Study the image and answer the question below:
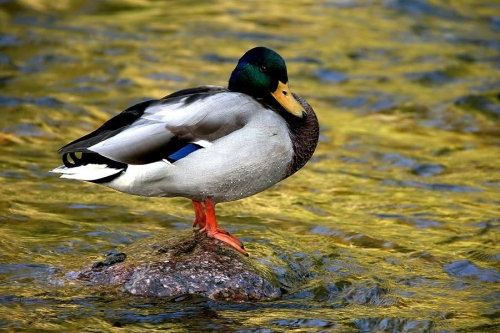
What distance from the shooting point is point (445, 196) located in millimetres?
8836

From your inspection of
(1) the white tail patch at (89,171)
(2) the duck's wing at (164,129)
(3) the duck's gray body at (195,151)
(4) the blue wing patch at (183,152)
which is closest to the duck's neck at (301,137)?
(3) the duck's gray body at (195,151)

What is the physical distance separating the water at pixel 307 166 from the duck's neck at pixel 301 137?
0.75 metres

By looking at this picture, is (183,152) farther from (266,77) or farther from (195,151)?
(266,77)

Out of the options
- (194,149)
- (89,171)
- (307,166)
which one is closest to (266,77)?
(194,149)

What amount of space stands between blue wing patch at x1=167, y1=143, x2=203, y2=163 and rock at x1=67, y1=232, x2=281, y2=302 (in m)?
0.66

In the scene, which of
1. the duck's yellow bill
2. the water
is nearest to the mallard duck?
the duck's yellow bill

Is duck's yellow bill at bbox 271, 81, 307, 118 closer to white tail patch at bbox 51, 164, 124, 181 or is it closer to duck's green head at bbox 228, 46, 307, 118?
duck's green head at bbox 228, 46, 307, 118

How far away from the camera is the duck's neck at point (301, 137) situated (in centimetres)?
636

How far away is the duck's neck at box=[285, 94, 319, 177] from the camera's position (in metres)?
6.36

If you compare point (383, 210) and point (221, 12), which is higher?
point (221, 12)

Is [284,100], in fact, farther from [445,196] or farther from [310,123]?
[445,196]

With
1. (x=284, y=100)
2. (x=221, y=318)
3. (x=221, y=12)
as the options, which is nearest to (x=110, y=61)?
(x=221, y=12)

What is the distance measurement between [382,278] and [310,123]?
1184 millimetres

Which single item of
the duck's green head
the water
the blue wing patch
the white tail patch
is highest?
the duck's green head
